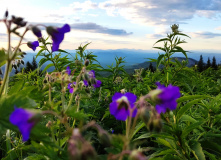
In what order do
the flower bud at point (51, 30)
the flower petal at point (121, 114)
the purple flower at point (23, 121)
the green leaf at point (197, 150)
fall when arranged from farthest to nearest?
1. the green leaf at point (197, 150)
2. the flower bud at point (51, 30)
3. the flower petal at point (121, 114)
4. the purple flower at point (23, 121)

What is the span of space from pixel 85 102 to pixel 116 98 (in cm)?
176

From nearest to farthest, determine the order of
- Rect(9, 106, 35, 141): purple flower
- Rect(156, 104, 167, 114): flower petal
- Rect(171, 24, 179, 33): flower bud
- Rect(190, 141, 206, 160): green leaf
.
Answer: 1. Rect(9, 106, 35, 141): purple flower
2. Rect(156, 104, 167, 114): flower petal
3. Rect(190, 141, 206, 160): green leaf
4. Rect(171, 24, 179, 33): flower bud

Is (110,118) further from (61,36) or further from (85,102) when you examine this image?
(61,36)

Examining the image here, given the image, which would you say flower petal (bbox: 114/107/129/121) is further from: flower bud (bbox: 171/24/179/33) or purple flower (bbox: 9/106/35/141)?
flower bud (bbox: 171/24/179/33)

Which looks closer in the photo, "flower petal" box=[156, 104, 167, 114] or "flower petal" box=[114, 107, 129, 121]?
"flower petal" box=[156, 104, 167, 114]

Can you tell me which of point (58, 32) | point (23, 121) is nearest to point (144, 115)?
point (23, 121)

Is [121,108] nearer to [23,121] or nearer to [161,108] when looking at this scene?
[161,108]

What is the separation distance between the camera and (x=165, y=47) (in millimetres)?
3590

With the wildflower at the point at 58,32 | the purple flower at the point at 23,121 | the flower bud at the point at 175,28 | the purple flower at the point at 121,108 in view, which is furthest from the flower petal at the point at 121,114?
the flower bud at the point at 175,28

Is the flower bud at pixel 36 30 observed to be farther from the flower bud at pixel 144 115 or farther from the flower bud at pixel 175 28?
the flower bud at pixel 175 28

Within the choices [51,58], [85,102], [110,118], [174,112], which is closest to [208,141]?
[174,112]

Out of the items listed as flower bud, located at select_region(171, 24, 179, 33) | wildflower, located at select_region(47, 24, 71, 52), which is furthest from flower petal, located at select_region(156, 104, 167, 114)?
flower bud, located at select_region(171, 24, 179, 33)

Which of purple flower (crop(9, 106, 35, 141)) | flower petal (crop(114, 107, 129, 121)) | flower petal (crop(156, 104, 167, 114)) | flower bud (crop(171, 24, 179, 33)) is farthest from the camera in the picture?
flower bud (crop(171, 24, 179, 33))

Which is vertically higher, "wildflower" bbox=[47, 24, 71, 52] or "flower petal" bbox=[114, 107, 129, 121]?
"wildflower" bbox=[47, 24, 71, 52]
